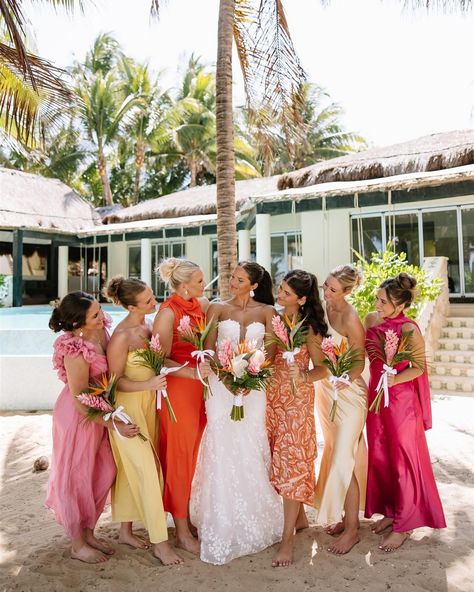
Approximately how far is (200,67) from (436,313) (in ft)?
89.6

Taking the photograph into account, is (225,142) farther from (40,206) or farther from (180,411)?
(40,206)

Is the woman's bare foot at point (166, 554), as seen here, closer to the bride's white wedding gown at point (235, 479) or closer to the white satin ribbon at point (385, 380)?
the bride's white wedding gown at point (235, 479)

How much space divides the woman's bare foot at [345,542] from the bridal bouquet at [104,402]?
1.39m

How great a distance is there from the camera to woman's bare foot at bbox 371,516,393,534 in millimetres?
3273

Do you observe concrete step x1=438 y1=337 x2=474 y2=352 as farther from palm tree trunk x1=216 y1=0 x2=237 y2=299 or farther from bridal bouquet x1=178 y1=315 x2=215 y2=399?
bridal bouquet x1=178 y1=315 x2=215 y2=399

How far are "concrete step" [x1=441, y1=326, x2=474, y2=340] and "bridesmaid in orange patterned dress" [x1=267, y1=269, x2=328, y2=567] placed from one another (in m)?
6.55

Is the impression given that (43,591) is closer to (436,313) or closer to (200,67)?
(436,313)

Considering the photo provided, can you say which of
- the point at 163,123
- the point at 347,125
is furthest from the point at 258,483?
the point at 347,125

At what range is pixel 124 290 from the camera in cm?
316

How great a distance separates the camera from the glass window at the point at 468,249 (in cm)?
1209

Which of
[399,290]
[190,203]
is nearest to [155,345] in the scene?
[399,290]

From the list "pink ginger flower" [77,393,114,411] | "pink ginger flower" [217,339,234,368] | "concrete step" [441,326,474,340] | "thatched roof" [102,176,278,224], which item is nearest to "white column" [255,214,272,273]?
"thatched roof" [102,176,278,224]

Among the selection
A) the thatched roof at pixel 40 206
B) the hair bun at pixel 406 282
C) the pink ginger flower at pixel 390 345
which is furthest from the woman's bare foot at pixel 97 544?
the thatched roof at pixel 40 206

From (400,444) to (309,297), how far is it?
1114 mm
